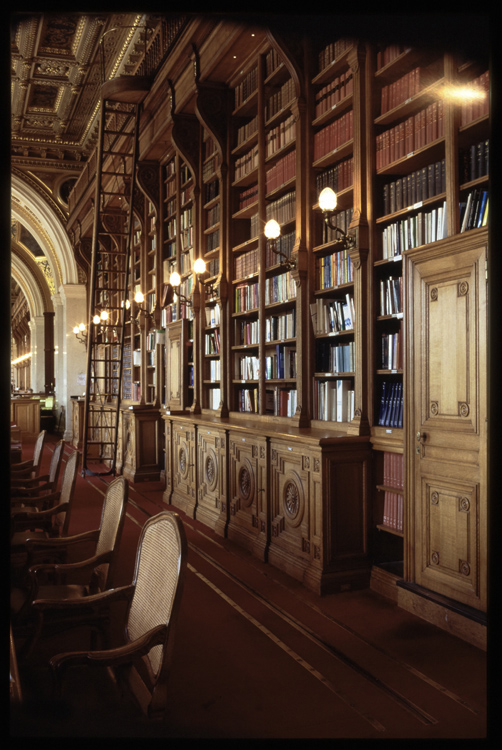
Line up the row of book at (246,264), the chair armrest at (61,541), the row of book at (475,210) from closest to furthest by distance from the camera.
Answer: the chair armrest at (61,541) → the row of book at (475,210) → the row of book at (246,264)

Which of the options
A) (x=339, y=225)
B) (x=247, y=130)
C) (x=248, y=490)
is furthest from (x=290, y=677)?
(x=247, y=130)

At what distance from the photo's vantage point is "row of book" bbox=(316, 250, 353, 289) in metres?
4.61

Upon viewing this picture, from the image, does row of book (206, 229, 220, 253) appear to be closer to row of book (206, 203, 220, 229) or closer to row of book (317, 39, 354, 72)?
row of book (206, 203, 220, 229)

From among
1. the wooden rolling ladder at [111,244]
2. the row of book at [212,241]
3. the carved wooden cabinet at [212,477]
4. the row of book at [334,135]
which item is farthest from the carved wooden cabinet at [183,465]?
the row of book at [334,135]

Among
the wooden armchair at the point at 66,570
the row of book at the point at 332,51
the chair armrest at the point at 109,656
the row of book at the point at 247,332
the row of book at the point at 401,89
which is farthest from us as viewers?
the row of book at the point at 247,332

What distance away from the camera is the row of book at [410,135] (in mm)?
3801

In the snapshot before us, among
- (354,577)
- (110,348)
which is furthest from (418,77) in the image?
(110,348)

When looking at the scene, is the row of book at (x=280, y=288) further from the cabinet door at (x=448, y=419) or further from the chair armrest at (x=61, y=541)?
the chair armrest at (x=61, y=541)

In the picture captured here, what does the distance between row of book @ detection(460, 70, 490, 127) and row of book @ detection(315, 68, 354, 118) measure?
45.4 inches

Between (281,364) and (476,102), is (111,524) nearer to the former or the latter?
(476,102)

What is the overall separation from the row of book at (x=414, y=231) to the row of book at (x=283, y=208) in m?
1.27

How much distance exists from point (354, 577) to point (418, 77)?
3.19 meters

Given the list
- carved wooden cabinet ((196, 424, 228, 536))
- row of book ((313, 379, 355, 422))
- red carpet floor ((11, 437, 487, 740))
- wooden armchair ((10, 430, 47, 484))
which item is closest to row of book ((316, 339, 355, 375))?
row of book ((313, 379, 355, 422))

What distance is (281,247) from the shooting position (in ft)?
18.4
